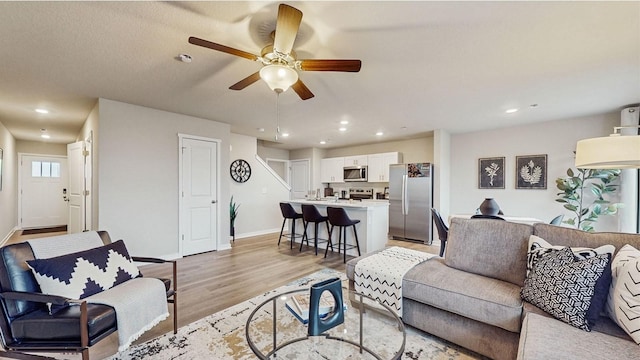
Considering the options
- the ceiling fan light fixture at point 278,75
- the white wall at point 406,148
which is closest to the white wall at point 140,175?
the ceiling fan light fixture at point 278,75

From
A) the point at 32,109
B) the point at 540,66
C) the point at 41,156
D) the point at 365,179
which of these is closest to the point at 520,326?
the point at 540,66

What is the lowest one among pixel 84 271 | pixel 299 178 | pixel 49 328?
pixel 49 328

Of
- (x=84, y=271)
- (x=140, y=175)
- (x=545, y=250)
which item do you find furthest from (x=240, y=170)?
(x=545, y=250)

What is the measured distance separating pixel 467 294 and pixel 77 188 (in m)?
5.99

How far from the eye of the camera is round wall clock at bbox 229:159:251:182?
5.91 meters

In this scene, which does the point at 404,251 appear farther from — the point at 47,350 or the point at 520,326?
the point at 47,350

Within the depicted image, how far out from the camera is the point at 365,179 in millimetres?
6973

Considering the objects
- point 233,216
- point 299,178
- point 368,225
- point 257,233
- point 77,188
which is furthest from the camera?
point 299,178

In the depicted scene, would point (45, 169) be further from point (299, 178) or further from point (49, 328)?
point (49, 328)

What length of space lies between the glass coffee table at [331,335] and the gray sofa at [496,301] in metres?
0.51

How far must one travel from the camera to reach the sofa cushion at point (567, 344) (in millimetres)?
1202

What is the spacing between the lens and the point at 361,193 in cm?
742

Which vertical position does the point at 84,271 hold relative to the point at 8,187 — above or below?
below

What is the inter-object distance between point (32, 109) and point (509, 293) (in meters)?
6.64
